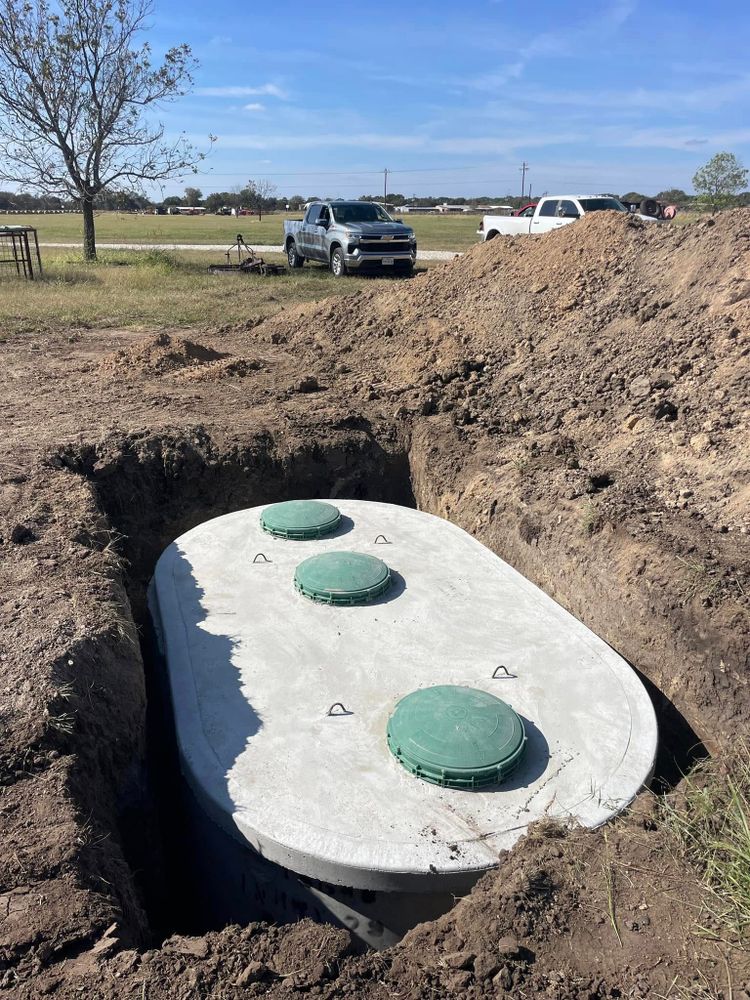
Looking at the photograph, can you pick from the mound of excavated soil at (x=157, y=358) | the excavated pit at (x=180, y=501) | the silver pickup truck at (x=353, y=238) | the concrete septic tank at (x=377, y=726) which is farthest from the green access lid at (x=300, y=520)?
the silver pickup truck at (x=353, y=238)

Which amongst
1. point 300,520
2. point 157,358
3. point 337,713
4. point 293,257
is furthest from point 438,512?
point 293,257

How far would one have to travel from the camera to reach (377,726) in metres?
3.51

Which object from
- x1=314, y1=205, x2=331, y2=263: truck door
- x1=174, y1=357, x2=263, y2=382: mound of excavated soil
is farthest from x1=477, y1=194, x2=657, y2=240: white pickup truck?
x1=174, y1=357, x2=263, y2=382: mound of excavated soil

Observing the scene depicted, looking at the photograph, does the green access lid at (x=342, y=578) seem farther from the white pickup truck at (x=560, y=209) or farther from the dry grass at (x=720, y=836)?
the white pickup truck at (x=560, y=209)

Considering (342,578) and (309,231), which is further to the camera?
(309,231)

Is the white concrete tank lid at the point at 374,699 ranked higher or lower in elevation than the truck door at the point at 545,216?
lower

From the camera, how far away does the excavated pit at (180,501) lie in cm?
373

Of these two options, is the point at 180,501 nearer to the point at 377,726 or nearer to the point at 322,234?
the point at 377,726

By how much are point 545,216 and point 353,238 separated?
15.5ft

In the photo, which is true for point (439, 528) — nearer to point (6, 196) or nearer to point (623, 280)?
point (623, 280)

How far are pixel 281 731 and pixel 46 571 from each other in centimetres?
181

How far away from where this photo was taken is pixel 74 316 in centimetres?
1295

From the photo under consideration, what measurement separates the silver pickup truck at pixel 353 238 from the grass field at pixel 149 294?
463 millimetres

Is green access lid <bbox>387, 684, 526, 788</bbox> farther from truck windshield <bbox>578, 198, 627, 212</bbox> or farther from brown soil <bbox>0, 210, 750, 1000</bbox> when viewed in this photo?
truck windshield <bbox>578, 198, 627, 212</bbox>
